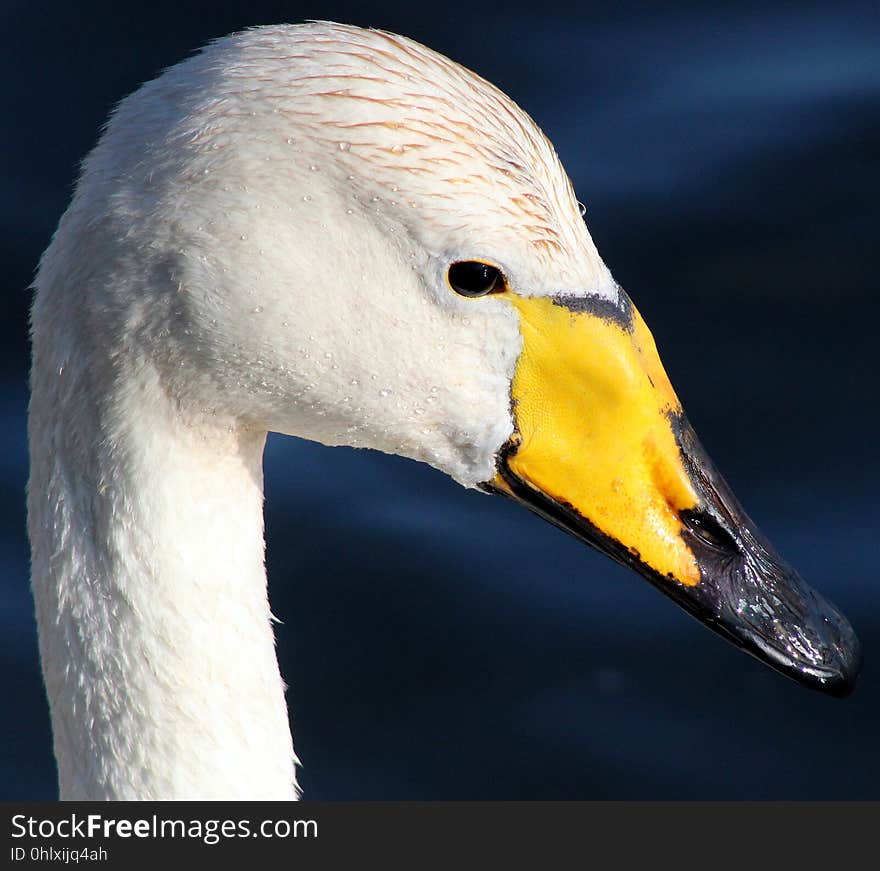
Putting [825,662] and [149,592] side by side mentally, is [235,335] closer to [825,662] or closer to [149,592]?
[149,592]

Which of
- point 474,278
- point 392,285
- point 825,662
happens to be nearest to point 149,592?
point 392,285

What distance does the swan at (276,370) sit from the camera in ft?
10.6

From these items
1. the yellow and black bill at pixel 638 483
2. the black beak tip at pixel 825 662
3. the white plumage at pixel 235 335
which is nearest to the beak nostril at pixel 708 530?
the yellow and black bill at pixel 638 483

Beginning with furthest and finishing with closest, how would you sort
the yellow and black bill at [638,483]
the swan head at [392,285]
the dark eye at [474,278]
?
the yellow and black bill at [638,483]
the dark eye at [474,278]
the swan head at [392,285]

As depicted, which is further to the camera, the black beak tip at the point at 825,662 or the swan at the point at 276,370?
the black beak tip at the point at 825,662

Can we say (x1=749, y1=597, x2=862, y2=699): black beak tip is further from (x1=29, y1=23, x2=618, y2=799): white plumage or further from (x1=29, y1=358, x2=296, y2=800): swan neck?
(x1=29, y1=358, x2=296, y2=800): swan neck

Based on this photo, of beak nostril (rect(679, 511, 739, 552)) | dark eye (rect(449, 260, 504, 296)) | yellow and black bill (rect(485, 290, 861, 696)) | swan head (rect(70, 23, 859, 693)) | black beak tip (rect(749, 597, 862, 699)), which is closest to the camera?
swan head (rect(70, 23, 859, 693))

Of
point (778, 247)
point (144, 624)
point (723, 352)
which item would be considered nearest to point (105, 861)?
point (144, 624)

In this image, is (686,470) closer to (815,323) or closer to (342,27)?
(342,27)

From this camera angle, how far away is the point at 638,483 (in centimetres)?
364

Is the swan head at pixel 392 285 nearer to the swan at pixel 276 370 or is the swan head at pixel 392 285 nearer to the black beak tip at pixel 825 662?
the swan at pixel 276 370

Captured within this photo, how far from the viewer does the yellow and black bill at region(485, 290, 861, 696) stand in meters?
3.52

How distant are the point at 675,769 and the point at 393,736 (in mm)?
915

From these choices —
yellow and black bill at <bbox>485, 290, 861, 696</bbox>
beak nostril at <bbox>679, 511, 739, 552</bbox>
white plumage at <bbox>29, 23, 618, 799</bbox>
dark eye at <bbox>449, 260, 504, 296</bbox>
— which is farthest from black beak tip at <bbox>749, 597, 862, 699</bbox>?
dark eye at <bbox>449, 260, 504, 296</bbox>
